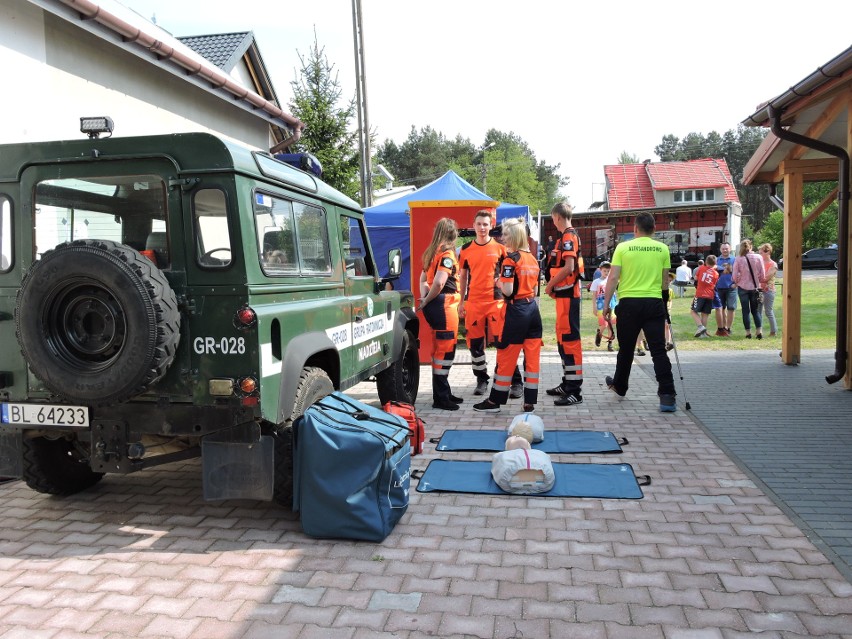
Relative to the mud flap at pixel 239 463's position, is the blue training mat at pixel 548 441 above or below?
below

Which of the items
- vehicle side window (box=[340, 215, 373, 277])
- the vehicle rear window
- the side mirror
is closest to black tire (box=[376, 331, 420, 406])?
the side mirror

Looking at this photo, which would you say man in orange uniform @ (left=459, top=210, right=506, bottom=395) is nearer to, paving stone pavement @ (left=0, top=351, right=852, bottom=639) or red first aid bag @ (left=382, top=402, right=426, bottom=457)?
red first aid bag @ (left=382, top=402, right=426, bottom=457)

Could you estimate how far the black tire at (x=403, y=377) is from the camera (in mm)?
6688

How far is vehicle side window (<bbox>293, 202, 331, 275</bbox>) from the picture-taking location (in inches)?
182

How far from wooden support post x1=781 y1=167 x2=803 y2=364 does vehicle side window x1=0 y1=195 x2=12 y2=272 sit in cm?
965

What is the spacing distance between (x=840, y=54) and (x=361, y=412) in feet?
17.7

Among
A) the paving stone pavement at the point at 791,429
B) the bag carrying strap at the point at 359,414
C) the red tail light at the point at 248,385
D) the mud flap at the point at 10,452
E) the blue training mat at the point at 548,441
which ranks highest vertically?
the red tail light at the point at 248,385

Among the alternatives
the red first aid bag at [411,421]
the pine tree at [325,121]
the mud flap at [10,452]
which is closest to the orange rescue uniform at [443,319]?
the red first aid bag at [411,421]

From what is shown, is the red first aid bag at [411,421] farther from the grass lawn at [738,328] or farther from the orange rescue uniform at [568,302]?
the grass lawn at [738,328]

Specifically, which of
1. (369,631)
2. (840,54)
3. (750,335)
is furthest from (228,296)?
(750,335)

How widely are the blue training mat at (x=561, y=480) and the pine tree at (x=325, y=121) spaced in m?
14.7

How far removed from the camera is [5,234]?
413cm

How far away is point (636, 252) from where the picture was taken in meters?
7.06

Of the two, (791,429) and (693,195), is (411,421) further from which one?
(693,195)
